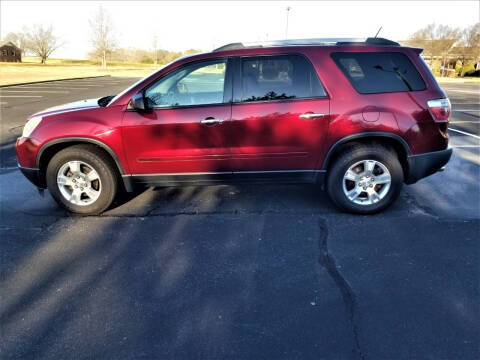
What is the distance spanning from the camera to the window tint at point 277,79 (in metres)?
4.26

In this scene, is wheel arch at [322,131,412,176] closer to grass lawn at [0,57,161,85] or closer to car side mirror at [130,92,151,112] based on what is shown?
car side mirror at [130,92,151,112]

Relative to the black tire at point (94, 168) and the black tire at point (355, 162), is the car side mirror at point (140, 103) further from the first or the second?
the black tire at point (355, 162)

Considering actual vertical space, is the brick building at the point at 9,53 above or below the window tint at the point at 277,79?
above

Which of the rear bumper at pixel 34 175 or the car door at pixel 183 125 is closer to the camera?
the car door at pixel 183 125

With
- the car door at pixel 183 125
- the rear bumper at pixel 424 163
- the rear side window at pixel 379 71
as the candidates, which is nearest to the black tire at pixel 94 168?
the car door at pixel 183 125

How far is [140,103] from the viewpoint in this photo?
4133 millimetres

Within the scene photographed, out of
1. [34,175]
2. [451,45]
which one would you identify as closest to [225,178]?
[34,175]

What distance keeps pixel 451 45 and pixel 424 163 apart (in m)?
61.9

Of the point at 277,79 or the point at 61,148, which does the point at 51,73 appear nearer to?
the point at 61,148

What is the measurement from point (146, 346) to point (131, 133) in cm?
249

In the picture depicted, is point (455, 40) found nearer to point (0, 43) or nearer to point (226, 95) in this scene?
point (226, 95)

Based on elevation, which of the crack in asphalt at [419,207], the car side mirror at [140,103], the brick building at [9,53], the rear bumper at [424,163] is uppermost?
the brick building at [9,53]

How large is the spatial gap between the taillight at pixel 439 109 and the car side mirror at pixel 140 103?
3.13 meters

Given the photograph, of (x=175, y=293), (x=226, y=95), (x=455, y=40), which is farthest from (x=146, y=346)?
(x=455, y=40)
